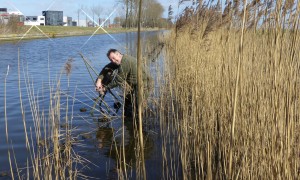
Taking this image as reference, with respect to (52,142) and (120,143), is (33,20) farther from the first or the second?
(120,143)

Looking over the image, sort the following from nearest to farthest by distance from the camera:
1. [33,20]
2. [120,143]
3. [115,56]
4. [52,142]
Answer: [33,20], [52,142], [120,143], [115,56]

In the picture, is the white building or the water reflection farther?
the water reflection

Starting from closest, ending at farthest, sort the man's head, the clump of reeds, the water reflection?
the clump of reeds → the water reflection → the man's head

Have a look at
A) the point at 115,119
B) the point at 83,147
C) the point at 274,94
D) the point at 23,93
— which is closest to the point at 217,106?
the point at 274,94

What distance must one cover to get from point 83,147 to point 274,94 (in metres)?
3.28

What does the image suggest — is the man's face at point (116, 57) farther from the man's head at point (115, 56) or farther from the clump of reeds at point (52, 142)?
the clump of reeds at point (52, 142)

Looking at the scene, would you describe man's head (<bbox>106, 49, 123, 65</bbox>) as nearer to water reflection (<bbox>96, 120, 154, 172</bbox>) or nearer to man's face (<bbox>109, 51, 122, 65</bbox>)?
man's face (<bbox>109, 51, 122, 65</bbox>)

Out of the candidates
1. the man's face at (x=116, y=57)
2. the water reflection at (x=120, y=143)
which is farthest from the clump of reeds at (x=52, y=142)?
the man's face at (x=116, y=57)

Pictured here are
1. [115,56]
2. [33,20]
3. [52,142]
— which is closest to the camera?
[33,20]

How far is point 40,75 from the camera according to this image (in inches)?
442

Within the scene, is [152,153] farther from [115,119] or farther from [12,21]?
[12,21]

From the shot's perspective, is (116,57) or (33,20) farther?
(116,57)

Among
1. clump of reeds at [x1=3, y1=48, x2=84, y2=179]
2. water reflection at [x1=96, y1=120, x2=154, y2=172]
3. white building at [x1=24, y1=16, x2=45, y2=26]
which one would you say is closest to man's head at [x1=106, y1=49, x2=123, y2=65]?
water reflection at [x1=96, y1=120, x2=154, y2=172]

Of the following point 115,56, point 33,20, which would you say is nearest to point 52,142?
point 33,20
